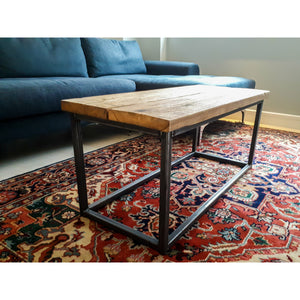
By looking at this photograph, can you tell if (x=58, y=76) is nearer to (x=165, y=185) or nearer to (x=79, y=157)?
(x=79, y=157)

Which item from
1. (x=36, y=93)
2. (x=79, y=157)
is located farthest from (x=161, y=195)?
(x=36, y=93)

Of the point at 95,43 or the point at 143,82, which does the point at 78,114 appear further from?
the point at 95,43

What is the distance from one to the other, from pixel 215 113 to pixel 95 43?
192 cm

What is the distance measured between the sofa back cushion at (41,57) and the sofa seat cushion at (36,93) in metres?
0.36

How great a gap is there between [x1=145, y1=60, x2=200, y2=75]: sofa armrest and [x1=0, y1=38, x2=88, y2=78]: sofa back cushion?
83cm

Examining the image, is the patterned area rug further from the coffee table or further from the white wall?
the white wall

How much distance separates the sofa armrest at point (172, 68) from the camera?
104 inches

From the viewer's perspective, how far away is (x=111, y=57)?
255cm

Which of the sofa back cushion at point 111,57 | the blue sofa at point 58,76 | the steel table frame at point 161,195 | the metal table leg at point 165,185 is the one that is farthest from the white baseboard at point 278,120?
the metal table leg at point 165,185

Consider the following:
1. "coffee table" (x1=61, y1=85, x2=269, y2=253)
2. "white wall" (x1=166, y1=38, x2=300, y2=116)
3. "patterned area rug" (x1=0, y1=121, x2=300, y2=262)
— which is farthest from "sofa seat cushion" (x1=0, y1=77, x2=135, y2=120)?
"white wall" (x1=166, y1=38, x2=300, y2=116)

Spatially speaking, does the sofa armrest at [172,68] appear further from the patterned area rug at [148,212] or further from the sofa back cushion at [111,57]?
the patterned area rug at [148,212]

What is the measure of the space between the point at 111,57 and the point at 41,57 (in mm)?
725
